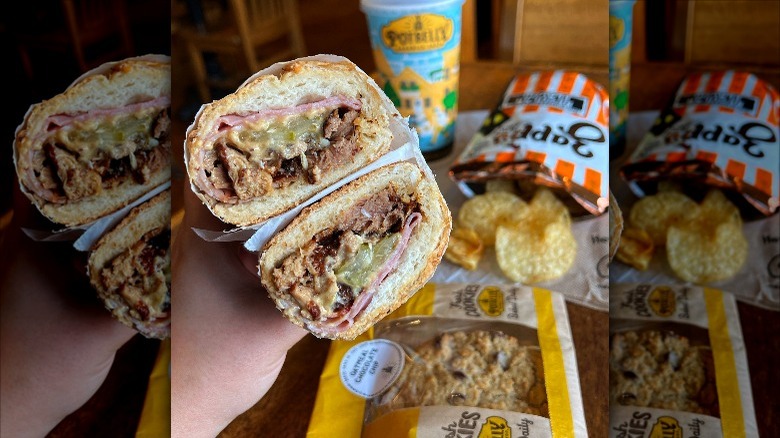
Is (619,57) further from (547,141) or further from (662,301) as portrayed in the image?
(662,301)

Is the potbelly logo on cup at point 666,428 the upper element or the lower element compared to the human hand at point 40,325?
lower

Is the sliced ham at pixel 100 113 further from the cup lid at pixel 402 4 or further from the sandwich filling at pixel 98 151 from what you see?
the cup lid at pixel 402 4

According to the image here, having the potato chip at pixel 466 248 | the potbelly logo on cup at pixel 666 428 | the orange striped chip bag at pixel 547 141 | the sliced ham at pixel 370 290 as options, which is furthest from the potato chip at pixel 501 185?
the potbelly logo on cup at pixel 666 428

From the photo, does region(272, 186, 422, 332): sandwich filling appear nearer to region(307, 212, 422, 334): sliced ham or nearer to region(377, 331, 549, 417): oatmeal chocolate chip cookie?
region(307, 212, 422, 334): sliced ham

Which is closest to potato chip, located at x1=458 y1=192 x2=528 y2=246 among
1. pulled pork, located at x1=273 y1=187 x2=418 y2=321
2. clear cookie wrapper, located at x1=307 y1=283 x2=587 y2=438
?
clear cookie wrapper, located at x1=307 y1=283 x2=587 y2=438

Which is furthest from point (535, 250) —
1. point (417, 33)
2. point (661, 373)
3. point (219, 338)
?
point (219, 338)

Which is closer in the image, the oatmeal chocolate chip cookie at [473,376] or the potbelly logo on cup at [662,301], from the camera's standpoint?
the oatmeal chocolate chip cookie at [473,376]
